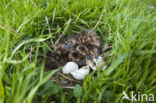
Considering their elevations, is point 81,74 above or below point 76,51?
below

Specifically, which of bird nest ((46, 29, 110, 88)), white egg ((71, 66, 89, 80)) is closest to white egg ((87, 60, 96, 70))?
bird nest ((46, 29, 110, 88))

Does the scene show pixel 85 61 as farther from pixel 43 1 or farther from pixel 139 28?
pixel 43 1

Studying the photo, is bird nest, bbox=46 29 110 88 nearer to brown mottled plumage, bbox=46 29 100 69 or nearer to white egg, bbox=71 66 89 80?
brown mottled plumage, bbox=46 29 100 69

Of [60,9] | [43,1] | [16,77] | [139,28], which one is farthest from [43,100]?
[43,1]

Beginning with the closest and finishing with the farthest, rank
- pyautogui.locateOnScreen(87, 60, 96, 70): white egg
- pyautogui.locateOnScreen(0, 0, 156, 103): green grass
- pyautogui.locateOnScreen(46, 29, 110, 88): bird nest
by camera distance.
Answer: pyautogui.locateOnScreen(0, 0, 156, 103): green grass < pyautogui.locateOnScreen(87, 60, 96, 70): white egg < pyautogui.locateOnScreen(46, 29, 110, 88): bird nest

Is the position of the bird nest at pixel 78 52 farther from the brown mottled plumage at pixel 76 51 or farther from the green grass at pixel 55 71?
the green grass at pixel 55 71

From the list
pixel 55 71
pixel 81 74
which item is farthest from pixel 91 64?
pixel 55 71

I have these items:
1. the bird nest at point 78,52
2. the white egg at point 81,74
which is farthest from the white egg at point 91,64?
the white egg at point 81,74

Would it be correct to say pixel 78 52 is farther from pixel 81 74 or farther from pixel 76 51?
pixel 81 74

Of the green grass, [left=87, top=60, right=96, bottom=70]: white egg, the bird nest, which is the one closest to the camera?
the green grass
